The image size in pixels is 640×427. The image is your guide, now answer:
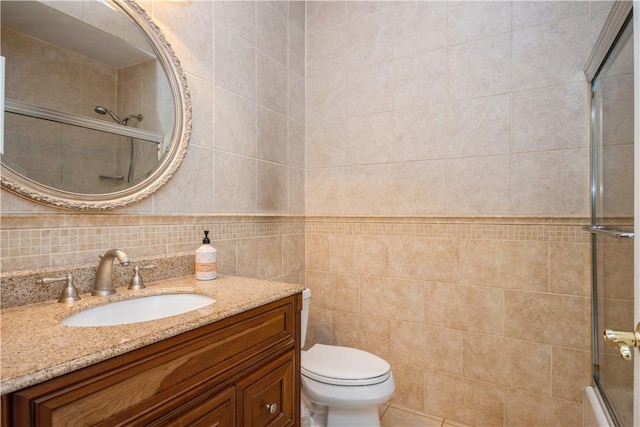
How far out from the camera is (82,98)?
1.17 meters

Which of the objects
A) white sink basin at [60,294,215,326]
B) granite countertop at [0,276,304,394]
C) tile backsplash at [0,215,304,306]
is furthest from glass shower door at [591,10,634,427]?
tile backsplash at [0,215,304,306]

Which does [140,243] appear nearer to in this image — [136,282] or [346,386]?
[136,282]

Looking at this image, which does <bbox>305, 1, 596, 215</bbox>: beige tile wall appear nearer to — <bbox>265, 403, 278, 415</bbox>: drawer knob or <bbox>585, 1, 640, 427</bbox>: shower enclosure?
<bbox>585, 1, 640, 427</bbox>: shower enclosure

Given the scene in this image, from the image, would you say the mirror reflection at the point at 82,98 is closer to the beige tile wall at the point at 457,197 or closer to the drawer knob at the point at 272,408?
the drawer knob at the point at 272,408

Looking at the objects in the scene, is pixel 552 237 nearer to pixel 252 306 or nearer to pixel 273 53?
pixel 252 306

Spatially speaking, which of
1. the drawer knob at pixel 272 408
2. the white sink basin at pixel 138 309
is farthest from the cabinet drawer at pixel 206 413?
the white sink basin at pixel 138 309

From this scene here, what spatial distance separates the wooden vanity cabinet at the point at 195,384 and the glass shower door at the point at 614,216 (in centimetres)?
103

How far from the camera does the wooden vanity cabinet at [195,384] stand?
63 centimetres

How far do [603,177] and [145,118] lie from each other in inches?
74.1

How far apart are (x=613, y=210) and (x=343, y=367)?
1272 millimetres

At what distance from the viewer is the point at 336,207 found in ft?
7.21

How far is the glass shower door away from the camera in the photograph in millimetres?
1073

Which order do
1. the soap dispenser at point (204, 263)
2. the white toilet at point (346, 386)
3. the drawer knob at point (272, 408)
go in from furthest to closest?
the white toilet at point (346, 386)
the soap dispenser at point (204, 263)
the drawer knob at point (272, 408)

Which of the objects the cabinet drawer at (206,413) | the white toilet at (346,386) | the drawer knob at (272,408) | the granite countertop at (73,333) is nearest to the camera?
the granite countertop at (73,333)
